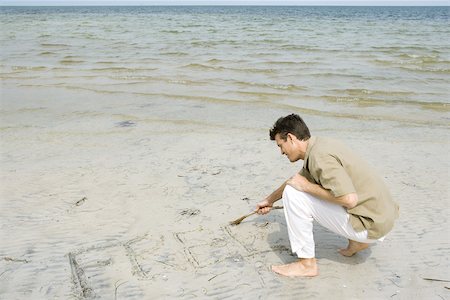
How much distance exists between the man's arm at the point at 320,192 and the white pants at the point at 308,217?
2.7 inches

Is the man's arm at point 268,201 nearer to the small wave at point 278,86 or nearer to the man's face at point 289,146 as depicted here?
the man's face at point 289,146

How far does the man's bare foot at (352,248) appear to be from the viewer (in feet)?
12.0

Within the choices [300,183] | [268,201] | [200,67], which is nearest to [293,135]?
[300,183]

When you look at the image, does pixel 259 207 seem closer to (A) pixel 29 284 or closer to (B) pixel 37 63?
(A) pixel 29 284

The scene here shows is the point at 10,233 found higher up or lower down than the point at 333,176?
lower down

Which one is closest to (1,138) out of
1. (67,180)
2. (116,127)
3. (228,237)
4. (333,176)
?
(116,127)

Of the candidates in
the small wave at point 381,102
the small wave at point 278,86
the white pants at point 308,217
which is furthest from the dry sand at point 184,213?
the small wave at point 278,86

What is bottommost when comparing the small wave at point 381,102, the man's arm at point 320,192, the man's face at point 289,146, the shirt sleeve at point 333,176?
the small wave at point 381,102

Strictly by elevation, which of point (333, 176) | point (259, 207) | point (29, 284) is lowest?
point (29, 284)

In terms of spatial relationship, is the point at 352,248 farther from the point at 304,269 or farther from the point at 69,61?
the point at 69,61

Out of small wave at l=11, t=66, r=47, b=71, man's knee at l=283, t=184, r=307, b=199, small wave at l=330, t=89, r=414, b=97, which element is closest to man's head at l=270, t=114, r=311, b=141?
man's knee at l=283, t=184, r=307, b=199

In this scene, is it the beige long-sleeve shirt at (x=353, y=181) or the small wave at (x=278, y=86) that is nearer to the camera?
the beige long-sleeve shirt at (x=353, y=181)

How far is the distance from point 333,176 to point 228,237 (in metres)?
1.59

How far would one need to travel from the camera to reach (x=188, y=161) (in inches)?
240
